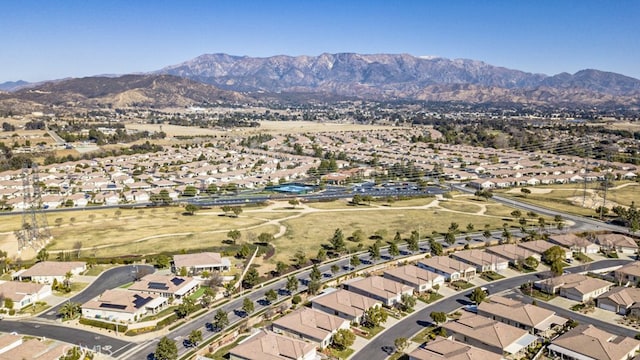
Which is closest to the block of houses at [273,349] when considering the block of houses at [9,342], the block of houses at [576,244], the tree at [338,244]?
the block of houses at [9,342]

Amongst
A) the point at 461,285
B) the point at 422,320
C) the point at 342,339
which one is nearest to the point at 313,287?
Answer: the point at 342,339

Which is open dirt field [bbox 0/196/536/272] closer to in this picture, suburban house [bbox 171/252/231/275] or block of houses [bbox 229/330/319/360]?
suburban house [bbox 171/252/231/275]

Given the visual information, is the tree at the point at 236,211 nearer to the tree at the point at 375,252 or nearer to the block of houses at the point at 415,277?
the tree at the point at 375,252

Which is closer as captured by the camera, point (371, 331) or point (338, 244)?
point (371, 331)

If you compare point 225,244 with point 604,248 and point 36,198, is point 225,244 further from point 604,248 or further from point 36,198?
point 604,248

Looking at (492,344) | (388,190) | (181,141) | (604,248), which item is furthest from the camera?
(181,141)

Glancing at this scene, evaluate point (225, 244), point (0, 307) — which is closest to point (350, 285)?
point (225, 244)

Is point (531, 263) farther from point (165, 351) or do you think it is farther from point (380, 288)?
point (165, 351)
